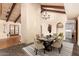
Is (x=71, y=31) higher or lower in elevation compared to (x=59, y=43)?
higher

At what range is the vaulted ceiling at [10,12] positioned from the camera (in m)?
3.23

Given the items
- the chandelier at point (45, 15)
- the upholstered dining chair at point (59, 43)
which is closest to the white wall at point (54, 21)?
the chandelier at point (45, 15)

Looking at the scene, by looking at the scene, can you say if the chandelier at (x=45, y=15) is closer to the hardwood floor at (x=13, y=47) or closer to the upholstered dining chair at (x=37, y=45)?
the upholstered dining chair at (x=37, y=45)

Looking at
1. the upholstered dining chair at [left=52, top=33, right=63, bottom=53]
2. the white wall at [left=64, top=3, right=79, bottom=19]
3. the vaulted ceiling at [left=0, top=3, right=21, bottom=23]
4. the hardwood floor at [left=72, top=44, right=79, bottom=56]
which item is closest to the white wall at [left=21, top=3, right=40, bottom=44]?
the vaulted ceiling at [left=0, top=3, right=21, bottom=23]

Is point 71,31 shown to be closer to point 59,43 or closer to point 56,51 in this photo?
point 59,43

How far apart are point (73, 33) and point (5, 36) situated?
5.11 ft

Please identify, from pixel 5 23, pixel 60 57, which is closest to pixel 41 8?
pixel 5 23

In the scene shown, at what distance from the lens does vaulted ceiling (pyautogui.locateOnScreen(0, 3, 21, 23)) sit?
3226 mm

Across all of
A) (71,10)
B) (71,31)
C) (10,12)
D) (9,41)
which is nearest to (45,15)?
(71,10)

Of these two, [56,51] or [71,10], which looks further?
[56,51]

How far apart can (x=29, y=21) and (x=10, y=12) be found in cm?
48

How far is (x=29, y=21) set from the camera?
3.32m

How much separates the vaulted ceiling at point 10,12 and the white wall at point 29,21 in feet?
0.31

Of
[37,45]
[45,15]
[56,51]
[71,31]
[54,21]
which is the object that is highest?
[45,15]
